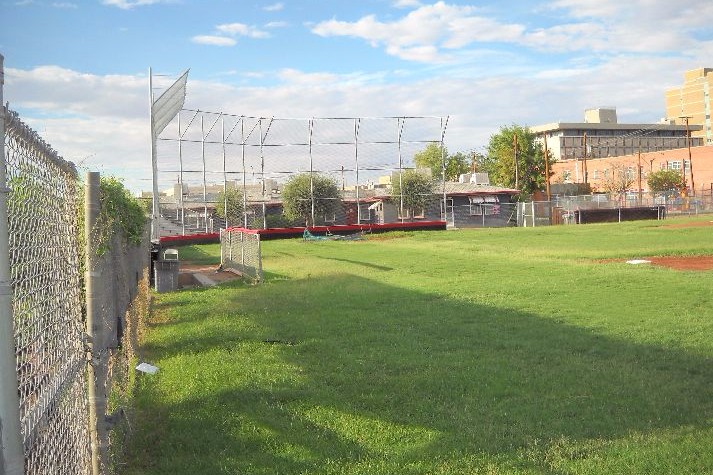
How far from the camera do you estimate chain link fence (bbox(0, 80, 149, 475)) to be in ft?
9.54

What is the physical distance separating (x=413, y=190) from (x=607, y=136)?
98.5 m

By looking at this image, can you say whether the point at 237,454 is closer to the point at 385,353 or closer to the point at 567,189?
the point at 385,353

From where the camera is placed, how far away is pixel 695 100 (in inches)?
6811

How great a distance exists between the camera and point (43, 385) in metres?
3.98

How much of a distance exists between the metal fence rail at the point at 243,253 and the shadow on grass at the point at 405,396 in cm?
939

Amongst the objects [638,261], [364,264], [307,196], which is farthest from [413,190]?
[638,261]

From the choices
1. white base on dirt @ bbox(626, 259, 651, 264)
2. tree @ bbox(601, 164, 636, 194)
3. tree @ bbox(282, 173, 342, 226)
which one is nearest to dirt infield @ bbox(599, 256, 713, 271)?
white base on dirt @ bbox(626, 259, 651, 264)

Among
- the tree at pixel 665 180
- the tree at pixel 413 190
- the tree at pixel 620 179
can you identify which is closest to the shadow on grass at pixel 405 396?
the tree at pixel 413 190

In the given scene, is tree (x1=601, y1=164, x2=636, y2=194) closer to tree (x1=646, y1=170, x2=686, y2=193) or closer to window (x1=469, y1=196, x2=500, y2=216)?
tree (x1=646, y1=170, x2=686, y2=193)

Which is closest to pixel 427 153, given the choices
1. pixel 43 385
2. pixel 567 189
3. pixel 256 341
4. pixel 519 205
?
pixel 567 189

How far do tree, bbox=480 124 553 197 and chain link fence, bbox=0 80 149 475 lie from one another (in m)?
93.9

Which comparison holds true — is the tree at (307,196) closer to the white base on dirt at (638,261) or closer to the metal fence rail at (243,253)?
the metal fence rail at (243,253)

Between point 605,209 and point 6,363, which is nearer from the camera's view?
point 6,363

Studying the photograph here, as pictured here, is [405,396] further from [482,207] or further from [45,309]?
[482,207]
